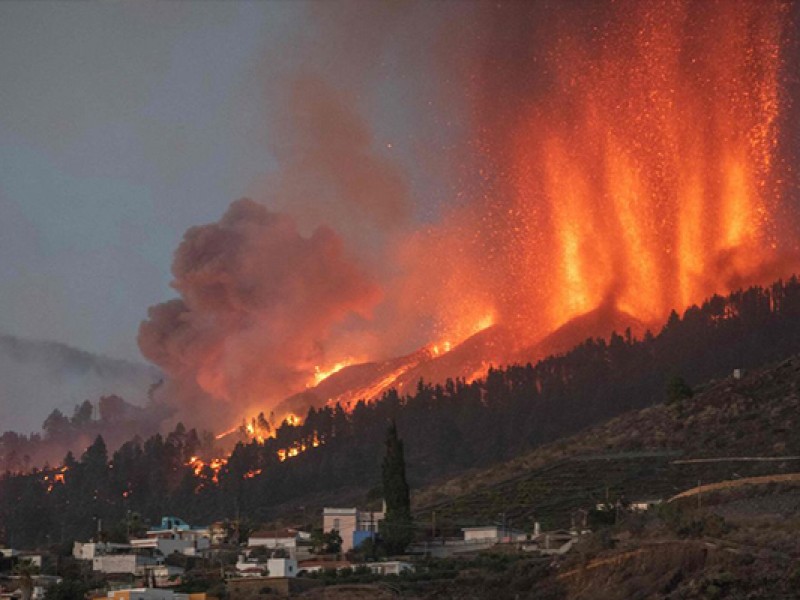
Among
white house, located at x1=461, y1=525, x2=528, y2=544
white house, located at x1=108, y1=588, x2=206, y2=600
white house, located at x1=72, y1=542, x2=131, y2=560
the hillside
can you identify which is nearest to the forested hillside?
the hillside

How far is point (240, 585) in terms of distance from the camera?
8850cm

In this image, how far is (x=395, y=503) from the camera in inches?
4222

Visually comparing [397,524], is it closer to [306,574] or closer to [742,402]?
[306,574]

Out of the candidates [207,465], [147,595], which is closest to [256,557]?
[147,595]

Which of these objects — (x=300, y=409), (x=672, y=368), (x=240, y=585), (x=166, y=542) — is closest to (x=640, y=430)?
(x=672, y=368)

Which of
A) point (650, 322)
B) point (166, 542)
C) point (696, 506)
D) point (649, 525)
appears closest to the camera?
point (649, 525)

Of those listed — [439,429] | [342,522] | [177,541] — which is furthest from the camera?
[439,429]

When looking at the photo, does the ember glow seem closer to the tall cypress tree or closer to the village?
the village

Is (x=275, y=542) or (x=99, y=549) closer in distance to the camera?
(x=99, y=549)

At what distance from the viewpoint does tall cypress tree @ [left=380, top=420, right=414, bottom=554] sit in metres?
99.3

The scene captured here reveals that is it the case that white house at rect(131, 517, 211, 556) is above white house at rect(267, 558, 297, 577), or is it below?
above

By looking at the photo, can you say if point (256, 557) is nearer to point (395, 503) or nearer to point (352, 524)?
point (352, 524)

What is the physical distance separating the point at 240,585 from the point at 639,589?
25546mm

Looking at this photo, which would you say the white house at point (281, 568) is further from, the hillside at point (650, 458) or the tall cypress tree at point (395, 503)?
the hillside at point (650, 458)
